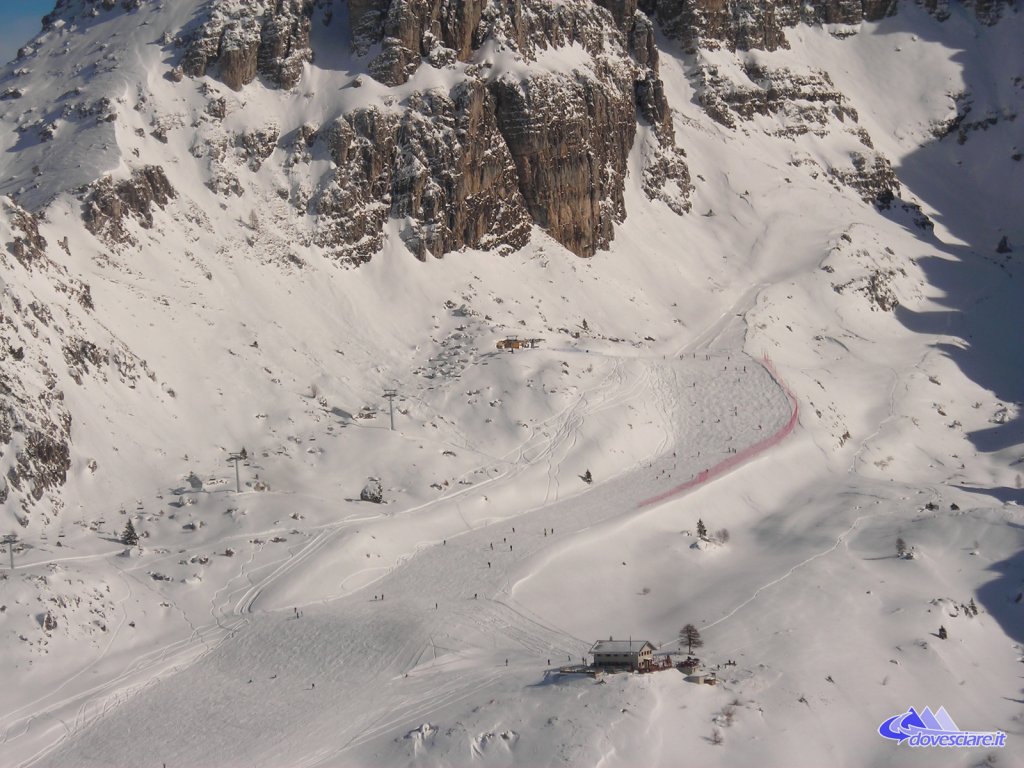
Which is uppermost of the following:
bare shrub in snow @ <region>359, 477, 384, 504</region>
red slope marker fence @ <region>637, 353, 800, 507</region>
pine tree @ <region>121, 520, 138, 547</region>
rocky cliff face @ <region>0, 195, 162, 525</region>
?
rocky cliff face @ <region>0, 195, 162, 525</region>

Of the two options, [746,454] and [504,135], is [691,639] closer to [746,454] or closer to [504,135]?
[746,454]

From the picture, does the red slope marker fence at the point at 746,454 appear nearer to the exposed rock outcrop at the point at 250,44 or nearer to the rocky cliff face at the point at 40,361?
the rocky cliff face at the point at 40,361

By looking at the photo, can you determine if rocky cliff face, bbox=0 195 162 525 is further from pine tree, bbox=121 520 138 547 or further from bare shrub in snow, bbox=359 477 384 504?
bare shrub in snow, bbox=359 477 384 504

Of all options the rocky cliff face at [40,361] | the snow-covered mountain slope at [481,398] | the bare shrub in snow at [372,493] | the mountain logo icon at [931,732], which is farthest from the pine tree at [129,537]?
the mountain logo icon at [931,732]

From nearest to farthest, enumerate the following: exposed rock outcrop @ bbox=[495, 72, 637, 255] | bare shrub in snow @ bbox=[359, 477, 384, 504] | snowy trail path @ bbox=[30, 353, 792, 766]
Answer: snowy trail path @ bbox=[30, 353, 792, 766] < bare shrub in snow @ bbox=[359, 477, 384, 504] < exposed rock outcrop @ bbox=[495, 72, 637, 255]

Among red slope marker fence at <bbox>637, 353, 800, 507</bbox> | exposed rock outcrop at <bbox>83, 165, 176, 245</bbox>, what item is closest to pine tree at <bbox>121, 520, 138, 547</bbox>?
exposed rock outcrop at <bbox>83, 165, 176, 245</bbox>

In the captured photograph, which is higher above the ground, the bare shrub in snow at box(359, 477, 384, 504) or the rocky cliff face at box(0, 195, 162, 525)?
the rocky cliff face at box(0, 195, 162, 525)
